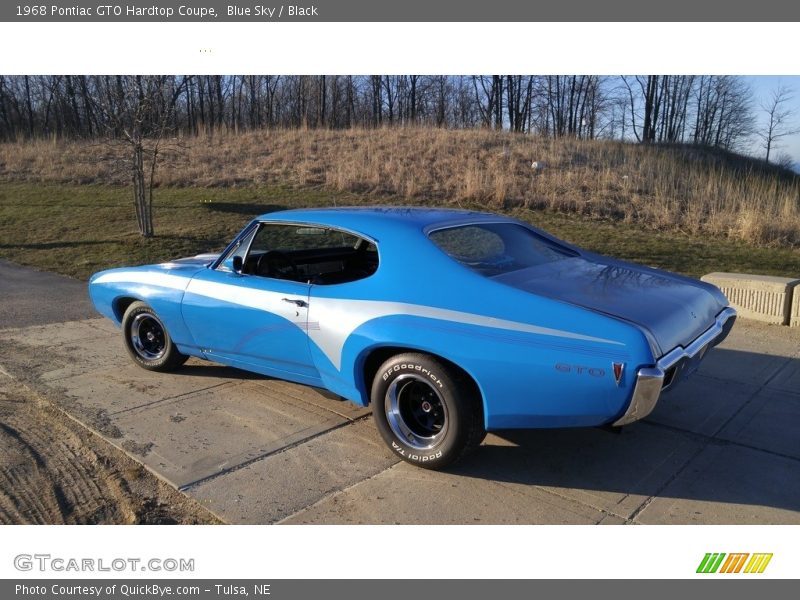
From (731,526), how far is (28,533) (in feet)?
11.0

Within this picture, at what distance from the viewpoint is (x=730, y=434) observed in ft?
13.6

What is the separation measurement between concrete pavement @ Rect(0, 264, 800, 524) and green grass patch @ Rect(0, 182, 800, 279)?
544 centimetres

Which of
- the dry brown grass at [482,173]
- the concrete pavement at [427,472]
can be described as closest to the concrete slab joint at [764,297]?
the concrete pavement at [427,472]

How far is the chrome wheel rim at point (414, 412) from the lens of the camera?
3.65m

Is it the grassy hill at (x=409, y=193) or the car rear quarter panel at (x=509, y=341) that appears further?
the grassy hill at (x=409, y=193)

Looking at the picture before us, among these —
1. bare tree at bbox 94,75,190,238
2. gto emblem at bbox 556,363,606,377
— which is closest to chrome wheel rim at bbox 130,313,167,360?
gto emblem at bbox 556,363,606,377

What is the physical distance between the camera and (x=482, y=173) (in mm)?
17359

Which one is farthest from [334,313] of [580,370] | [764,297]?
[764,297]

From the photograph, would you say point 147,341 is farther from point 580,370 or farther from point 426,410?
point 580,370

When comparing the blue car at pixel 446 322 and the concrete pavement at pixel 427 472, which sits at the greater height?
the blue car at pixel 446 322

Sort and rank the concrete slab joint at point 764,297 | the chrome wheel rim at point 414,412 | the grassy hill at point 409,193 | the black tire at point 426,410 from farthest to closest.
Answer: the grassy hill at point 409,193 → the concrete slab joint at point 764,297 → the chrome wheel rim at point 414,412 → the black tire at point 426,410

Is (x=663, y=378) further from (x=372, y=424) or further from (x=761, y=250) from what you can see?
(x=761, y=250)

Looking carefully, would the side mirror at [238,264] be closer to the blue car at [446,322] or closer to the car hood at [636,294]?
the blue car at [446,322]

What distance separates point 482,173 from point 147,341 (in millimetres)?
13162
